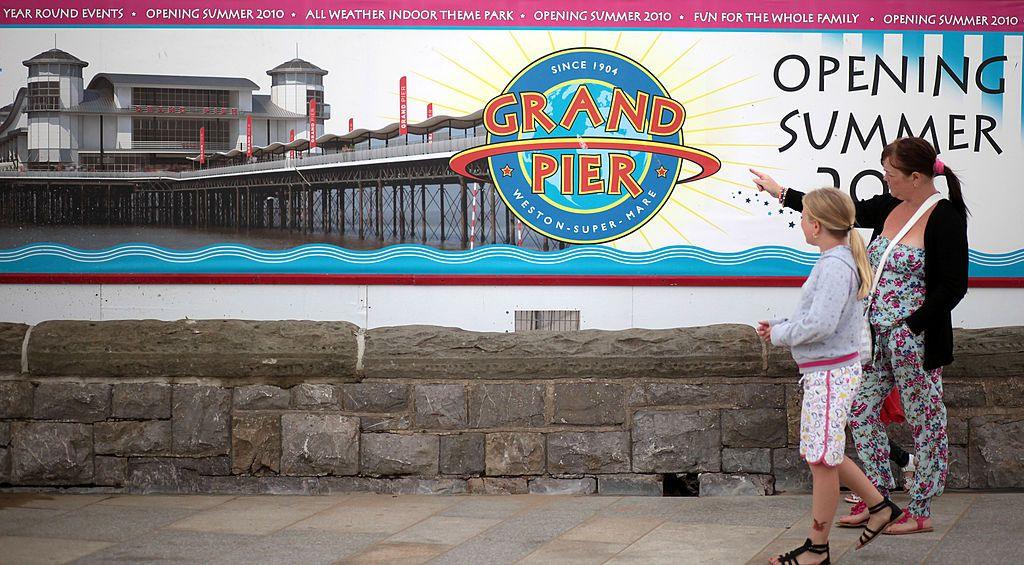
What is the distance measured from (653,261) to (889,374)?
1.69 m

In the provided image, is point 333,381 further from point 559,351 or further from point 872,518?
point 872,518

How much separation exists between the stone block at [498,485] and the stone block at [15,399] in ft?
7.46

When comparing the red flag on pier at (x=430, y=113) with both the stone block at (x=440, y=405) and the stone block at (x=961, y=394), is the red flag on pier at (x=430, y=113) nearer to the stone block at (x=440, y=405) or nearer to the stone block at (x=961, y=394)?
the stone block at (x=440, y=405)

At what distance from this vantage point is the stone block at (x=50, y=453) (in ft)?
19.8

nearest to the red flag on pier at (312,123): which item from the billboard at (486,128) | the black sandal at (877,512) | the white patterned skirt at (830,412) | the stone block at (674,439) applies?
the billboard at (486,128)

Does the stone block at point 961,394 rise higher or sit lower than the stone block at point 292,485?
higher

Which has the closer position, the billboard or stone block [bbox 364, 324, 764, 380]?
stone block [bbox 364, 324, 764, 380]

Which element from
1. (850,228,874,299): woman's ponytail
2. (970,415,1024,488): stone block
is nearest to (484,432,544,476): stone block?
(850,228,874,299): woman's ponytail

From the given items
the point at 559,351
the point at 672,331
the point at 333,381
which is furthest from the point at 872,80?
the point at 333,381

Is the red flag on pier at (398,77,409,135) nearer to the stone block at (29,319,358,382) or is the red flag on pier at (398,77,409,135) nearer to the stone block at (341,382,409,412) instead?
the stone block at (29,319,358,382)

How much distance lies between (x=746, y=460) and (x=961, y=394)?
1152 millimetres

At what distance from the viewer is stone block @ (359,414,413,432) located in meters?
6.05

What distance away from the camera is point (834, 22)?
260 inches

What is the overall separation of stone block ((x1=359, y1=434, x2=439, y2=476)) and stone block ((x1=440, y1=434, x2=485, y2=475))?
51 mm
